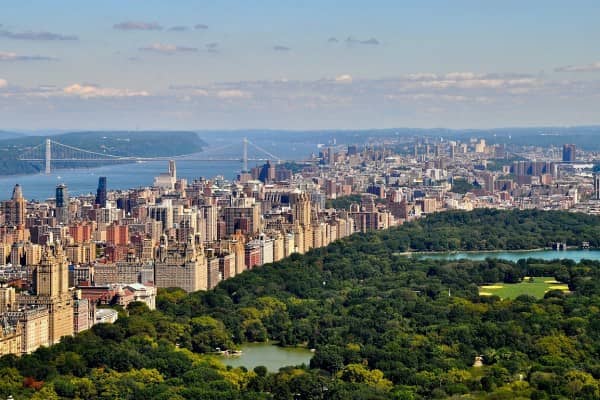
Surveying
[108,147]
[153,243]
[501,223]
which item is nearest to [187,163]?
[108,147]

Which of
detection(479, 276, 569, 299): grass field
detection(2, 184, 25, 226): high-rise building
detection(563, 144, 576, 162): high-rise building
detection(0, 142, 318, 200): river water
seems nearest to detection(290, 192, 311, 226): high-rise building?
detection(2, 184, 25, 226): high-rise building

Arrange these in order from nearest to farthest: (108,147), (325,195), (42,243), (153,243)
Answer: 1. (153,243)
2. (42,243)
3. (325,195)
4. (108,147)

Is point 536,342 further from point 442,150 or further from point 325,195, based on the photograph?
point 442,150

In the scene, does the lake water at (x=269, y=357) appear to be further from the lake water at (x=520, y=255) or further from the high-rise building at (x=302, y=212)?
the high-rise building at (x=302, y=212)

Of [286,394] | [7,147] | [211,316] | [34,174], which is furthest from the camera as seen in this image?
[7,147]

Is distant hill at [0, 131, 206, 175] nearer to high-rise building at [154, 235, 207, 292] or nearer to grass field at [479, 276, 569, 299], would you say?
high-rise building at [154, 235, 207, 292]

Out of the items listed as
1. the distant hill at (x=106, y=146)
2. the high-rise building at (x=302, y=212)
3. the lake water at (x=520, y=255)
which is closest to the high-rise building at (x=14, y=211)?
the high-rise building at (x=302, y=212)
